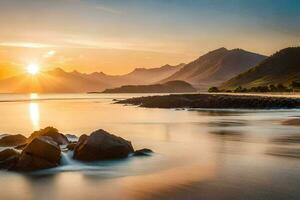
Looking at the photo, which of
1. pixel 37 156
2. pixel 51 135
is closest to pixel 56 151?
pixel 37 156

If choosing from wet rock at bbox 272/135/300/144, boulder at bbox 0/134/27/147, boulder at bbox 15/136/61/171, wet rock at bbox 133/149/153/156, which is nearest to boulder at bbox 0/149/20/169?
boulder at bbox 15/136/61/171

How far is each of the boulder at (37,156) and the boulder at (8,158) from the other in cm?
51

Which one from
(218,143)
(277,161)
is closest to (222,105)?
(218,143)

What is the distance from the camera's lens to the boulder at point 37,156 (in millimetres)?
23266

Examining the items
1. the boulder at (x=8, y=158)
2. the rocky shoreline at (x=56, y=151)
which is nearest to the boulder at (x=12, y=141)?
the rocky shoreline at (x=56, y=151)

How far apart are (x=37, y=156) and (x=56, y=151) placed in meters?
1.16

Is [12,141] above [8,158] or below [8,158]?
above

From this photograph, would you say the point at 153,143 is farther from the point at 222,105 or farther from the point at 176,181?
the point at 222,105

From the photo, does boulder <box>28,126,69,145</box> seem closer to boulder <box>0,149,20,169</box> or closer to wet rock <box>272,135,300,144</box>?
boulder <box>0,149,20,169</box>

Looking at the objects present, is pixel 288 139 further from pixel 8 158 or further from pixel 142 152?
pixel 8 158

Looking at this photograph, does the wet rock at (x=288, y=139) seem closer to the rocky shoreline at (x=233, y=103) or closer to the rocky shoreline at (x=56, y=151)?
the rocky shoreline at (x=56, y=151)

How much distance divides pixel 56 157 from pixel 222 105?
83932 millimetres

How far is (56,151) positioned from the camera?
24.5m

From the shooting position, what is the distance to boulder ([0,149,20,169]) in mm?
23812
